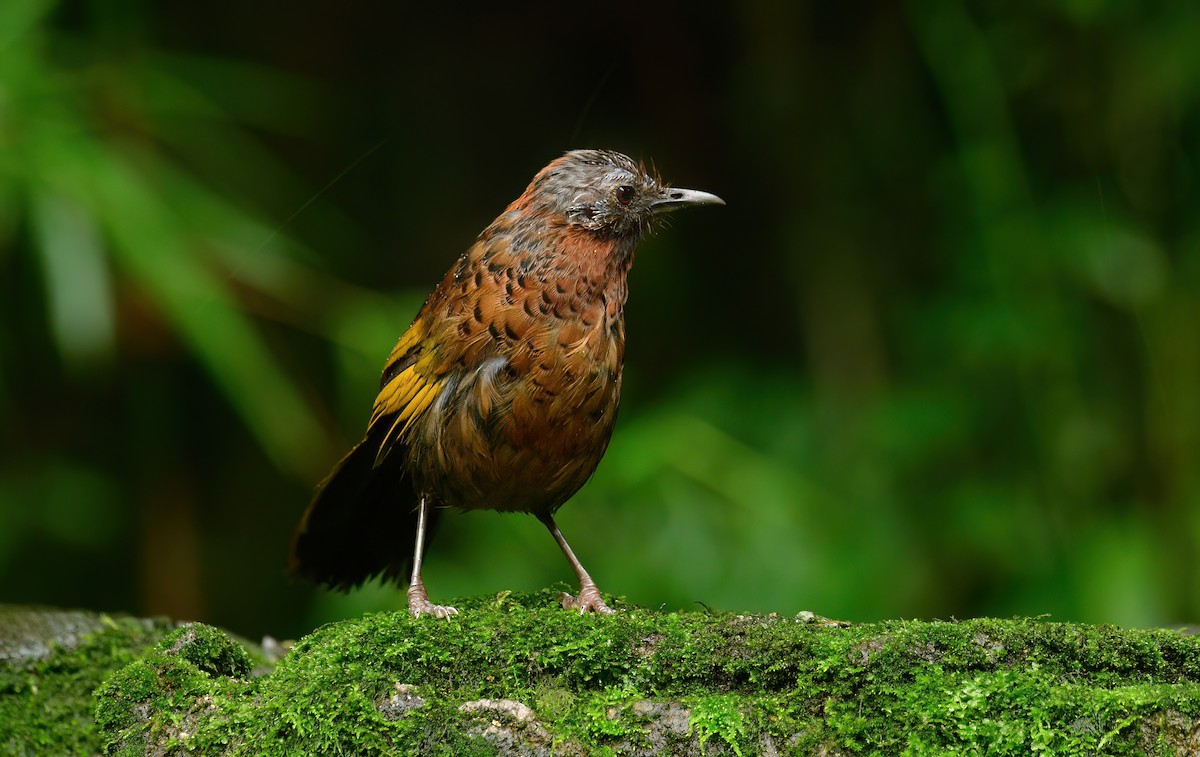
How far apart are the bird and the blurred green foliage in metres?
1.28

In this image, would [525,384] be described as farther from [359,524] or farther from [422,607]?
[359,524]

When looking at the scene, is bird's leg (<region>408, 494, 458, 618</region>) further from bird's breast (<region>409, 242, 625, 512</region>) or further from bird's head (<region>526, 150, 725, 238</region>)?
bird's head (<region>526, 150, 725, 238</region>)

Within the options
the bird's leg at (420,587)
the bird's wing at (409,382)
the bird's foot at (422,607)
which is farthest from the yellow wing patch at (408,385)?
the bird's foot at (422,607)

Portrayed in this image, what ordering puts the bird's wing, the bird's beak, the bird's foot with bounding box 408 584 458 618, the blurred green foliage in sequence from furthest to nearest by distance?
the blurred green foliage → the bird's beak → the bird's wing → the bird's foot with bounding box 408 584 458 618

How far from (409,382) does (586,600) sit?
65cm

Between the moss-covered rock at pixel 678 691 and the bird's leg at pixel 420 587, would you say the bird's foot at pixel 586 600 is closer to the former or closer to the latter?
the bird's leg at pixel 420 587

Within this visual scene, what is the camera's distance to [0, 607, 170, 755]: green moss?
2830 millimetres

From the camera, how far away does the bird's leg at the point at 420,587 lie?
2.61 m

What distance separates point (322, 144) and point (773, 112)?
1900mm

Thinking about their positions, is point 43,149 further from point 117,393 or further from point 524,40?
point 524,40

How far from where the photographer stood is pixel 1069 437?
4.18 metres

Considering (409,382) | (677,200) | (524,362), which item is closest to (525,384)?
(524,362)

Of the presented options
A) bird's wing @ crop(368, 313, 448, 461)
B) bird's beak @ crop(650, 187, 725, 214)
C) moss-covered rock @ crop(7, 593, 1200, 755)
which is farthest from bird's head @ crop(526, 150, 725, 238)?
moss-covered rock @ crop(7, 593, 1200, 755)

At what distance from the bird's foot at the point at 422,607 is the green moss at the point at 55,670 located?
67 centimetres
